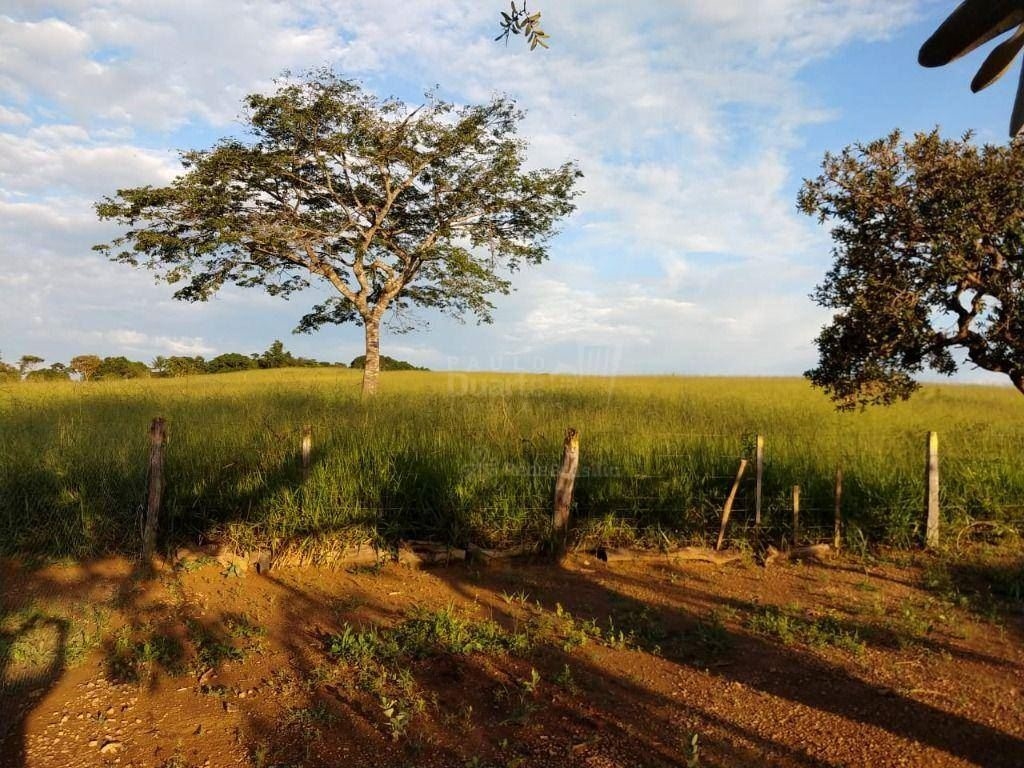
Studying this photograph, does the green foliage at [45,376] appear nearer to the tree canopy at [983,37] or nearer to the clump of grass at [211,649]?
the clump of grass at [211,649]

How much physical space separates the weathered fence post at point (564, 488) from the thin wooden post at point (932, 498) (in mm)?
3768

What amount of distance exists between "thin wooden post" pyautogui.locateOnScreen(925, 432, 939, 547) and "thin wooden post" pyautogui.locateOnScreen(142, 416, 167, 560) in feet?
25.6

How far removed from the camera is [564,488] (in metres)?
6.87

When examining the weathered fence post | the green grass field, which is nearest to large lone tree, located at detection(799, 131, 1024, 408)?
the green grass field

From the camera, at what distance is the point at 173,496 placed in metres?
7.01

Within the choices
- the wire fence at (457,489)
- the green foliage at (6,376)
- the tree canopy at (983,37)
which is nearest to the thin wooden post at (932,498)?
the wire fence at (457,489)

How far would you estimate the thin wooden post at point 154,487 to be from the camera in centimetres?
646

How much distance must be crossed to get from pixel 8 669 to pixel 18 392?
54.4 feet

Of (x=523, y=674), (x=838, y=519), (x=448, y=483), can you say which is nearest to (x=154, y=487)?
(x=448, y=483)

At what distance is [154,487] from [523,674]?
13.9 feet

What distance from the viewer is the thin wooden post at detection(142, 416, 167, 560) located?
21.2 ft

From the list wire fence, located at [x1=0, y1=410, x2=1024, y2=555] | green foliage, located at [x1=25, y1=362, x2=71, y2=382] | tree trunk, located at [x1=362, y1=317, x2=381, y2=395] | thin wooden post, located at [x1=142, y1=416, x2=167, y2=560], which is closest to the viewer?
thin wooden post, located at [x1=142, y1=416, x2=167, y2=560]

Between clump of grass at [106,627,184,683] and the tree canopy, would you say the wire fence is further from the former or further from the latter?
the tree canopy

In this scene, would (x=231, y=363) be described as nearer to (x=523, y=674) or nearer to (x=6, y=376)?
(x=6, y=376)
